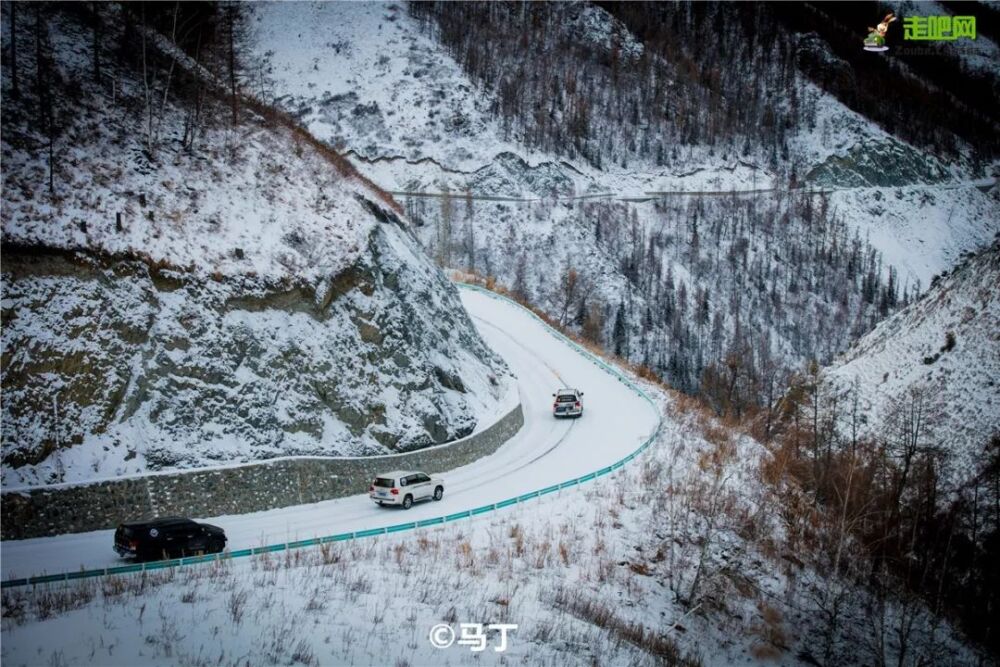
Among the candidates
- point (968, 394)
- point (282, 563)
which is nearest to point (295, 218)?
point (282, 563)

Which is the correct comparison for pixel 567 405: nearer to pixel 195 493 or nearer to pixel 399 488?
pixel 399 488

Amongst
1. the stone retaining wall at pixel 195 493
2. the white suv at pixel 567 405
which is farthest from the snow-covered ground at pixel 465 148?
the stone retaining wall at pixel 195 493

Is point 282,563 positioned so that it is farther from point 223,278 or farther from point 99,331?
point 223,278

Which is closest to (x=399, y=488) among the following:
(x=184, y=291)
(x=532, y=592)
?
(x=532, y=592)

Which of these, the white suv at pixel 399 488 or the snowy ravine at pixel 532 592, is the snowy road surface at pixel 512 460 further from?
the white suv at pixel 399 488

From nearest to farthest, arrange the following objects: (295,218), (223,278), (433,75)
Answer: (223,278) → (295,218) → (433,75)

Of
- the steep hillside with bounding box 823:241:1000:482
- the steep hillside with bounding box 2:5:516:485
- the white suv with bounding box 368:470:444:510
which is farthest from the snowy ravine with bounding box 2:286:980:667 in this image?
the steep hillside with bounding box 823:241:1000:482
